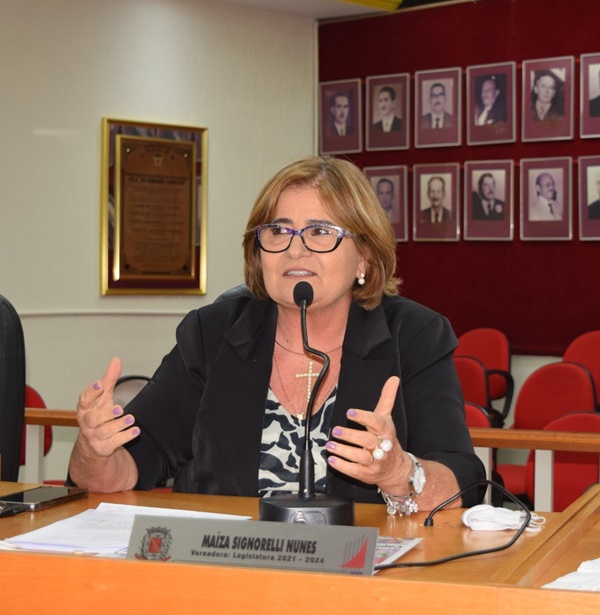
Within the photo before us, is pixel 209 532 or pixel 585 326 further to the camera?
pixel 585 326

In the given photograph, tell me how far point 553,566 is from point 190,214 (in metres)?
6.65

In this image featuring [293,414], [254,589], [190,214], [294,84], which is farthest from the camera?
[294,84]

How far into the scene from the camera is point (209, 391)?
8.45 ft

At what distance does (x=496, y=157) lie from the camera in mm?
8250

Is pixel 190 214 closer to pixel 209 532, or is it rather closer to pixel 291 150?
pixel 291 150

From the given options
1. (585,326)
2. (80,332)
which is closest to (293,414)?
(80,332)

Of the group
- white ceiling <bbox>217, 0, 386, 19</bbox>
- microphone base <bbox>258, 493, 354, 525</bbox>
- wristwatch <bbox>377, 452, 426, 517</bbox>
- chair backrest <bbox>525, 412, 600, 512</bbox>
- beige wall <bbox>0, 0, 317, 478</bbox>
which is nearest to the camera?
microphone base <bbox>258, 493, 354, 525</bbox>

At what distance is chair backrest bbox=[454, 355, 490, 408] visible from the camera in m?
6.46

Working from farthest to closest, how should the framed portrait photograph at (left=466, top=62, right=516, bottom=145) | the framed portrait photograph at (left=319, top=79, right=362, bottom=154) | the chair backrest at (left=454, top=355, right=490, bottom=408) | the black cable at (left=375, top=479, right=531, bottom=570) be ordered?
the framed portrait photograph at (left=319, top=79, right=362, bottom=154) → the framed portrait photograph at (left=466, top=62, right=516, bottom=145) → the chair backrest at (left=454, top=355, right=490, bottom=408) → the black cable at (left=375, top=479, right=531, bottom=570)

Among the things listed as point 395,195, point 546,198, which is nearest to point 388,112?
point 395,195

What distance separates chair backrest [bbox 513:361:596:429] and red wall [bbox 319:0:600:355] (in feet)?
7.44

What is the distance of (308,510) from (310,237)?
869mm

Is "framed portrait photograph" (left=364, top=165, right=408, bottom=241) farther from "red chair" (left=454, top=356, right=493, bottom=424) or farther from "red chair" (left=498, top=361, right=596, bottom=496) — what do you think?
"red chair" (left=498, top=361, right=596, bottom=496)

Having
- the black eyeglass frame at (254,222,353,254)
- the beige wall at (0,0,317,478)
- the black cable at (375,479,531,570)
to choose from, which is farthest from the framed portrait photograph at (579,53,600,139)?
the black cable at (375,479,531,570)
